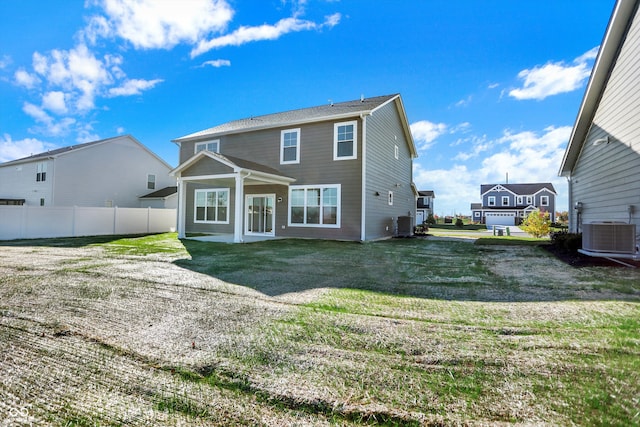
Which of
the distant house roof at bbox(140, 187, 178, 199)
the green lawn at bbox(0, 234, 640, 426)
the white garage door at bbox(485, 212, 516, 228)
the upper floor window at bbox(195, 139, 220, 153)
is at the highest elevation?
the upper floor window at bbox(195, 139, 220, 153)

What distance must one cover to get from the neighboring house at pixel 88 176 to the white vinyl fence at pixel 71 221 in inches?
242

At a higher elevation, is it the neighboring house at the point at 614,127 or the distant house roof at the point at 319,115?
the distant house roof at the point at 319,115

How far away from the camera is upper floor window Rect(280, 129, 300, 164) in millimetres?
13297

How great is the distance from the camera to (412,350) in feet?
8.25

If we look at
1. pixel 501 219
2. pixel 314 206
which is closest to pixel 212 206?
pixel 314 206

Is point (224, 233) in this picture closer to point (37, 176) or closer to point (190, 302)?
point (190, 302)

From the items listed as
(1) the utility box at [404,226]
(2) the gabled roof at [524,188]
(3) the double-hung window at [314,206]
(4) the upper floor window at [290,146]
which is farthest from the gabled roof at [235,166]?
(2) the gabled roof at [524,188]

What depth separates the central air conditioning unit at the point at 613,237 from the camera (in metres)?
6.50

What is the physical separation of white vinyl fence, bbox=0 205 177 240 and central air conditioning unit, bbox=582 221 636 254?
1979cm

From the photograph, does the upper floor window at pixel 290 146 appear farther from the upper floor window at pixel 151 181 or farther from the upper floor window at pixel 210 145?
the upper floor window at pixel 151 181

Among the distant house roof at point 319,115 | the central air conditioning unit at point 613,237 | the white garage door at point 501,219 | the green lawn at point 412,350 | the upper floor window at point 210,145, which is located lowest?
the green lawn at point 412,350

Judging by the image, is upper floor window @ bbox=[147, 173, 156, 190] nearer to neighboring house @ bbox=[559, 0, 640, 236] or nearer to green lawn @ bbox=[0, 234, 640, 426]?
green lawn @ bbox=[0, 234, 640, 426]

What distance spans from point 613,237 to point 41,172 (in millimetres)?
30751

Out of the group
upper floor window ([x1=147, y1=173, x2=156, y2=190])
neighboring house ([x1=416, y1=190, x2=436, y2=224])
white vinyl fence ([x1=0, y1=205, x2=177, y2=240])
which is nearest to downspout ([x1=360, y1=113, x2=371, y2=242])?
white vinyl fence ([x1=0, y1=205, x2=177, y2=240])
